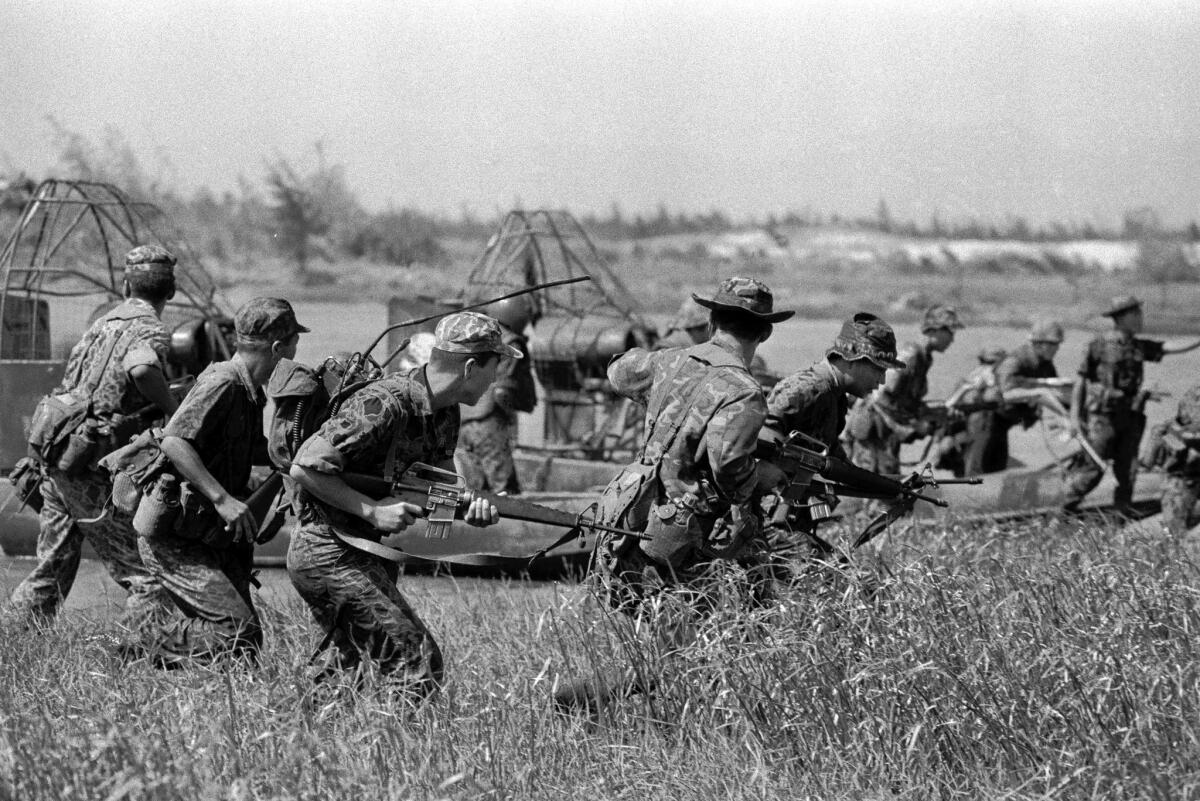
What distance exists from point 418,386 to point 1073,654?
7.05 feet

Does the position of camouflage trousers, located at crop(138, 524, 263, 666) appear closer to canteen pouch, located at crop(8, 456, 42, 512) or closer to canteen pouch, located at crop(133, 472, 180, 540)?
canteen pouch, located at crop(133, 472, 180, 540)

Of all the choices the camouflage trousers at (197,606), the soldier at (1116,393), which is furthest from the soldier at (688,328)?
the camouflage trousers at (197,606)

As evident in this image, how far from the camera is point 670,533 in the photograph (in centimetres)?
563

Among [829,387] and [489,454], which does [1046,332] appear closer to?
[489,454]

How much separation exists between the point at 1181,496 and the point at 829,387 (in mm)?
4502

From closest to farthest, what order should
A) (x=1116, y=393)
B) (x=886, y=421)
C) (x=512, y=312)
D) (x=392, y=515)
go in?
1. (x=392, y=515)
2. (x=886, y=421)
3. (x=512, y=312)
4. (x=1116, y=393)

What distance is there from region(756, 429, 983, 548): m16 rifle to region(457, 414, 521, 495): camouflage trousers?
3.44m

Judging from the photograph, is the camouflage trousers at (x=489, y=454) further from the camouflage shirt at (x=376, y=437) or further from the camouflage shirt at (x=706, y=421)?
the camouflage shirt at (x=376, y=437)

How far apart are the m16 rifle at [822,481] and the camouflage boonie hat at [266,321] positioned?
170 centimetres

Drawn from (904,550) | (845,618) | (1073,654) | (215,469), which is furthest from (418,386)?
(904,550)

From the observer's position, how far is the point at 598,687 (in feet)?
17.3

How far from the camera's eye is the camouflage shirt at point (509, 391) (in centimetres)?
989

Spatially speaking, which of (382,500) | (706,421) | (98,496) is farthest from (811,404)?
(98,496)

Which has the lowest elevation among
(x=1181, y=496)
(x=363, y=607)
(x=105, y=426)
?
(x=1181, y=496)
